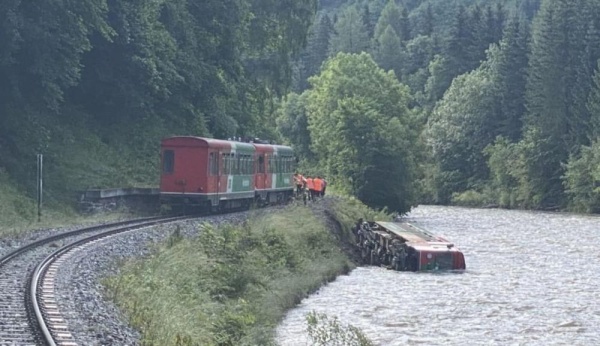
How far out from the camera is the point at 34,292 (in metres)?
19.2

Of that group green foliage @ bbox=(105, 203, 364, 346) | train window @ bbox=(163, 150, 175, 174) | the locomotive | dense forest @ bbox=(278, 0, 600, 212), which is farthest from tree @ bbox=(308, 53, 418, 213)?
green foliage @ bbox=(105, 203, 364, 346)

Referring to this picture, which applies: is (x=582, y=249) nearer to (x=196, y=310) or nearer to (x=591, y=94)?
(x=196, y=310)

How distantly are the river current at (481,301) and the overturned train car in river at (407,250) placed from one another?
1.97 ft

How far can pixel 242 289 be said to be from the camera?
26.2m

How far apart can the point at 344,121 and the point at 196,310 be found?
161ft

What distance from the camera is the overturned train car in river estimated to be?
38844mm

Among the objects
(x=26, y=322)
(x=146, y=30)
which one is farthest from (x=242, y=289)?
(x=146, y=30)

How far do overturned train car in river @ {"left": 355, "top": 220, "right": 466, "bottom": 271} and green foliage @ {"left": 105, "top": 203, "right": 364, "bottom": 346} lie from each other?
6.00 ft

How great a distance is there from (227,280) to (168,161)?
50.3ft

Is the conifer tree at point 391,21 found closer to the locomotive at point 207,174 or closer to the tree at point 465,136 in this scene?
the tree at point 465,136

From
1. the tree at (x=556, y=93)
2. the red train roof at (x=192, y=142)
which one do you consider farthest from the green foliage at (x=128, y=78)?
the tree at (x=556, y=93)

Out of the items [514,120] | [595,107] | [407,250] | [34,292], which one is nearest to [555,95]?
[595,107]

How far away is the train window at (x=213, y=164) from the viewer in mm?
40406

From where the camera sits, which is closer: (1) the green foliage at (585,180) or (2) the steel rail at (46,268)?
(2) the steel rail at (46,268)
